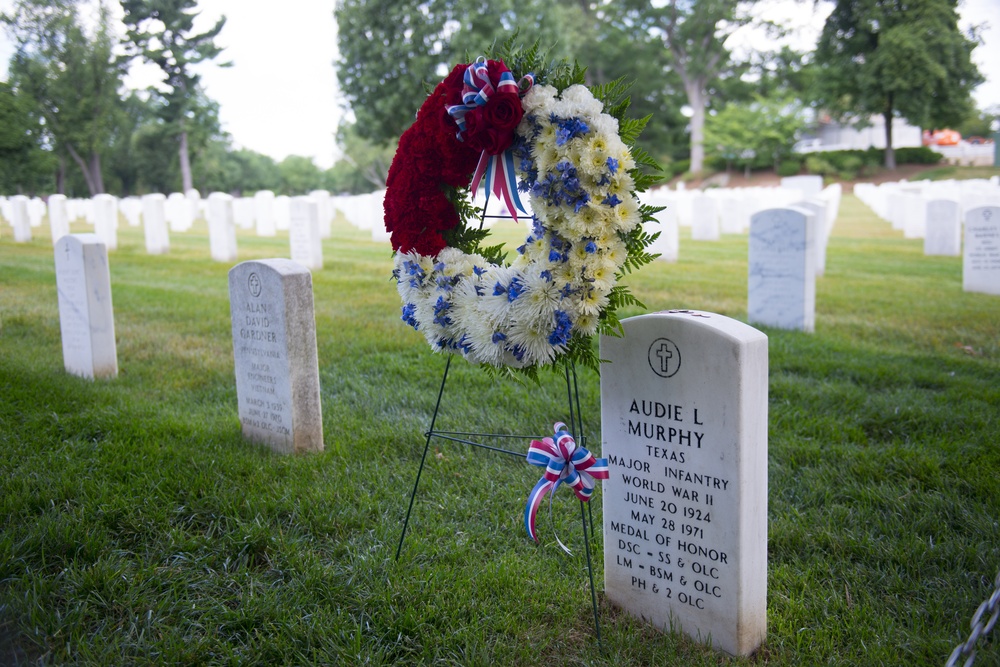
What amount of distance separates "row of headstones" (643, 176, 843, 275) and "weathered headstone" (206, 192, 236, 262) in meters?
7.83

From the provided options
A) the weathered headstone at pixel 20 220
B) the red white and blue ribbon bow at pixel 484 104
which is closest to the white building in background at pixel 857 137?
the weathered headstone at pixel 20 220

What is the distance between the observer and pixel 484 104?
2.60 m

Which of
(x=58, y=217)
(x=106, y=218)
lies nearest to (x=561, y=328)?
(x=106, y=218)

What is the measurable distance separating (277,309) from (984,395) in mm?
4722

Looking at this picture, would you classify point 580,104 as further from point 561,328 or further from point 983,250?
point 983,250

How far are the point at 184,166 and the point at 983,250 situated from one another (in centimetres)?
2842

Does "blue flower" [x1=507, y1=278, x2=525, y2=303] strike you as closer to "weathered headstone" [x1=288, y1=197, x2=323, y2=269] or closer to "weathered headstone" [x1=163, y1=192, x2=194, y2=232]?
"weathered headstone" [x1=288, y1=197, x2=323, y2=269]

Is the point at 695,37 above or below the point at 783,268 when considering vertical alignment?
above

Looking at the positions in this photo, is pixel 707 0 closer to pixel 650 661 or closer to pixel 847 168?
pixel 847 168

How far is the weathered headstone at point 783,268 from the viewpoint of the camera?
7477 millimetres

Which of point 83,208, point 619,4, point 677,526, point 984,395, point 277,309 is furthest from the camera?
point 619,4

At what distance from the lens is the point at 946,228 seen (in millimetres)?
13961

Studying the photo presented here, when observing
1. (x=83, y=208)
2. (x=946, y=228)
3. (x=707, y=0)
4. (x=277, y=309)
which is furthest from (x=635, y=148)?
(x=707, y=0)

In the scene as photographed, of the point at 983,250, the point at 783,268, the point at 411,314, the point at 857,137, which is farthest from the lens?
the point at 857,137
